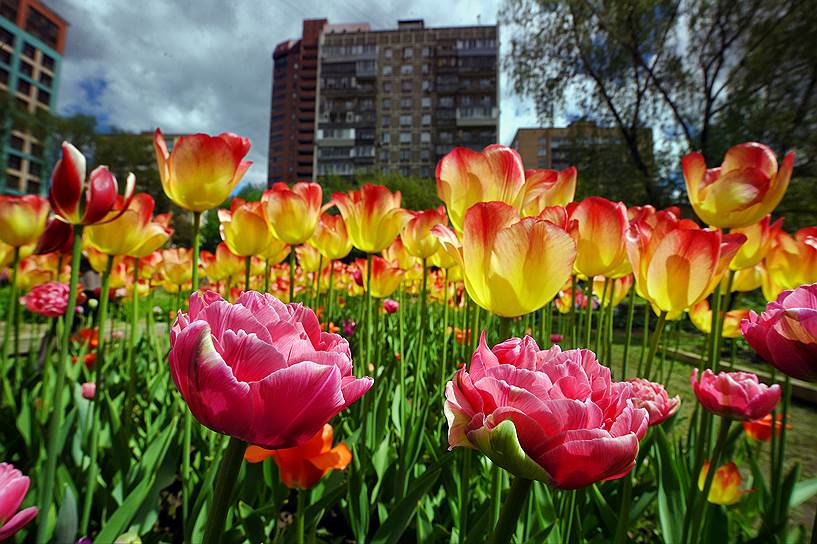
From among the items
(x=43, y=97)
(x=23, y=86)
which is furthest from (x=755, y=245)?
(x=43, y=97)

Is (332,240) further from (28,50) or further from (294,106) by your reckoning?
(294,106)

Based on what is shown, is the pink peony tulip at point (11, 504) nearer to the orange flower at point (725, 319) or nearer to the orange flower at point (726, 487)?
the orange flower at point (726, 487)

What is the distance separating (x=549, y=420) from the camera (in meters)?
0.28

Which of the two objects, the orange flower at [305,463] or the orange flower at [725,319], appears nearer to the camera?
the orange flower at [305,463]

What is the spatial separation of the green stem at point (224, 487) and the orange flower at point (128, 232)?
802mm

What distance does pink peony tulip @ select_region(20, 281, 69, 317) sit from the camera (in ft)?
4.91

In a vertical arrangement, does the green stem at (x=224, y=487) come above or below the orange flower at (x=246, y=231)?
below

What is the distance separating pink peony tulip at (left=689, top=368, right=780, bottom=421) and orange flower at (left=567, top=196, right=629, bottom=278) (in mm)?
222

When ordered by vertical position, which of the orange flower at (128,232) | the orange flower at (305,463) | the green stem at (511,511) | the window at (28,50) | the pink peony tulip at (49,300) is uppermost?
the window at (28,50)

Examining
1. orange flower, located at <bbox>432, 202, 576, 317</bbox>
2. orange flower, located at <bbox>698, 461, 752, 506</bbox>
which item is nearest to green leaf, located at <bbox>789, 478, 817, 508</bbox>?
orange flower, located at <bbox>698, 461, 752, 506</bbox>

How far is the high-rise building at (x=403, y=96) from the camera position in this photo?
42156mm

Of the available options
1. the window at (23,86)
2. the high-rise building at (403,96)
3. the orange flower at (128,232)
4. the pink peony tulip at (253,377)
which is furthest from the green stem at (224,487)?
the window at (23,86)

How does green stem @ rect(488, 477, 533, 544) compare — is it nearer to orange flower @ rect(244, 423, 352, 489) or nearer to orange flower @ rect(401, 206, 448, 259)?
orange flower @ rect(244, 423, 352, 489)

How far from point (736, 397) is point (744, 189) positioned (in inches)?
17.6
